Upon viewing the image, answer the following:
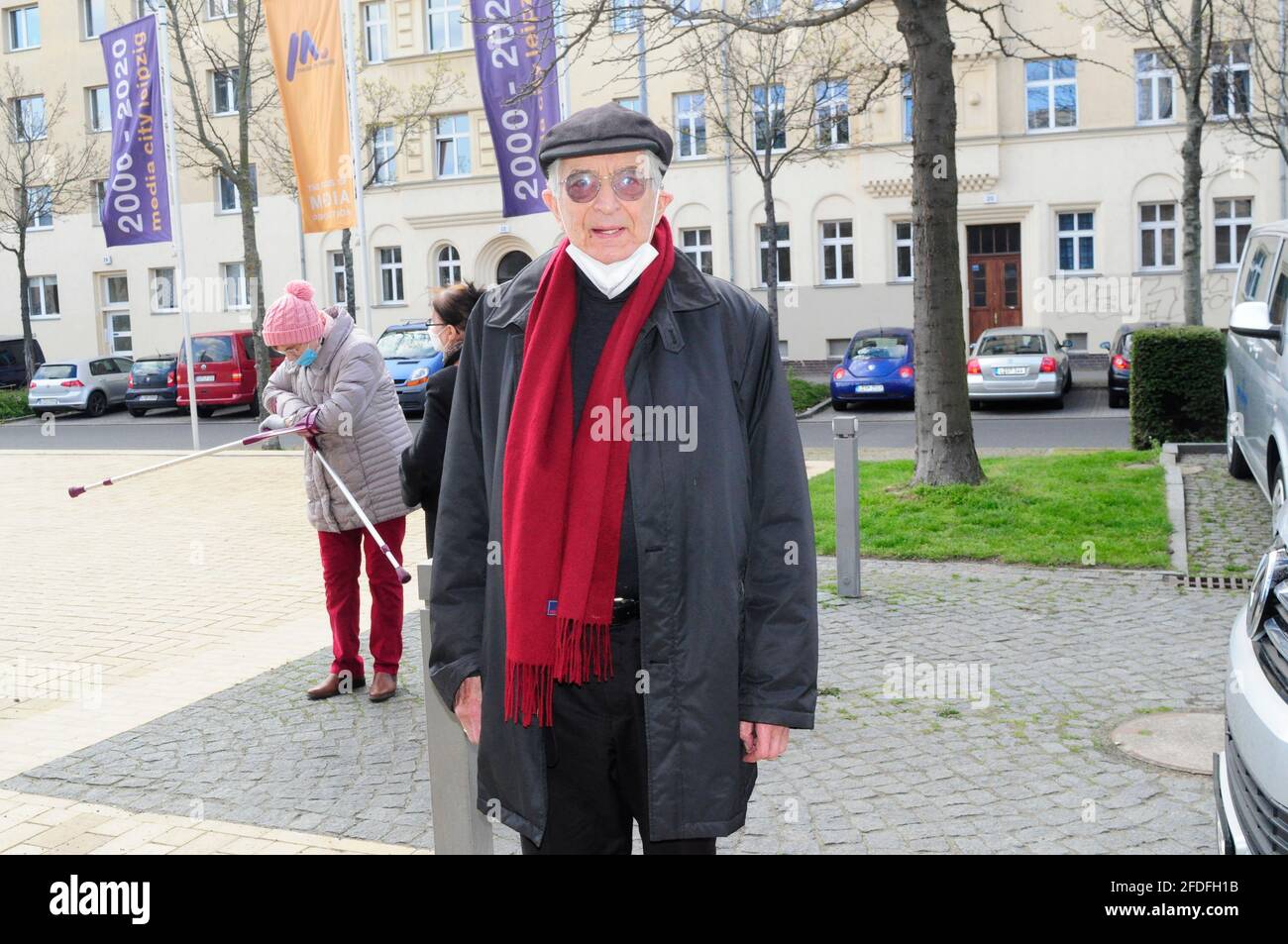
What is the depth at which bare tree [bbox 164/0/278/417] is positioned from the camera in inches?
891

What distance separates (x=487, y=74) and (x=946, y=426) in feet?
24.5

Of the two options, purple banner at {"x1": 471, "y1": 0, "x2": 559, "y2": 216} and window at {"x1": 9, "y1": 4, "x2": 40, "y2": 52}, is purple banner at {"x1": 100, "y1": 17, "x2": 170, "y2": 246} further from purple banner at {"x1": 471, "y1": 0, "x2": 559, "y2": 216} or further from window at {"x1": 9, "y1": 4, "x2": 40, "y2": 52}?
window at {"x1": 9, "y1": 4, "x2": 40, "y2": 52}

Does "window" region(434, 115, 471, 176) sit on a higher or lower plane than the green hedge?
higher

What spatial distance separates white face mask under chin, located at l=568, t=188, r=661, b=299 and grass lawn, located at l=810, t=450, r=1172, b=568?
6.81m

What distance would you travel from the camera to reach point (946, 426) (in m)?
11.6

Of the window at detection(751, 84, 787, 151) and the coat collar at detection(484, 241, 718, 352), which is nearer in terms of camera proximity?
the coat collar at detection(484, 241, 718, 352)

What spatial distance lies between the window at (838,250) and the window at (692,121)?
375 centimetres

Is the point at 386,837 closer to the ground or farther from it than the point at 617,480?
closer to the ground

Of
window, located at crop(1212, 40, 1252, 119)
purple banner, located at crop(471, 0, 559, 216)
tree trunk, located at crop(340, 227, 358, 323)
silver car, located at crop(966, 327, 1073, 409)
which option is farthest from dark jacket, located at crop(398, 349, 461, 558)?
tree trunk, located at crop(340, 227, 358, 323)

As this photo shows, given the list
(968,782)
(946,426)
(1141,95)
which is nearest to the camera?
(968,782)
